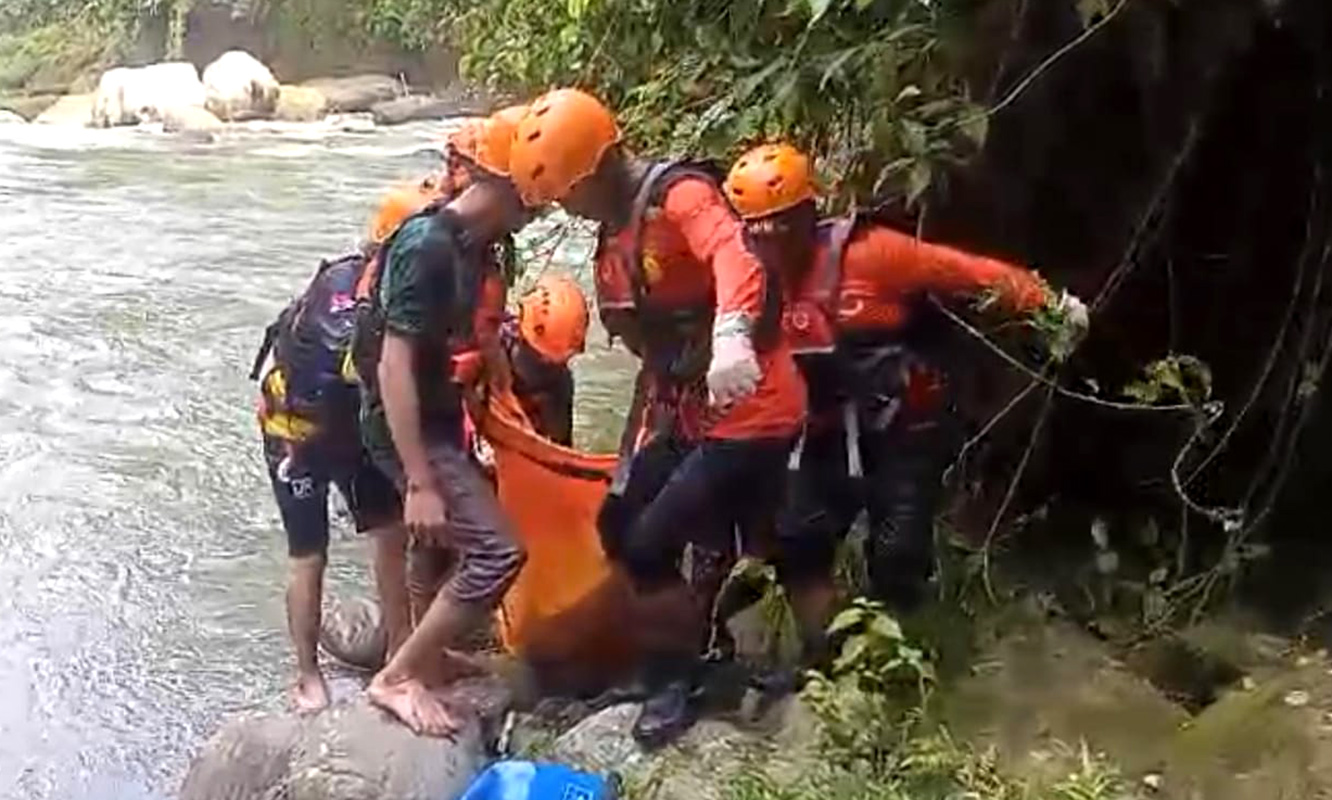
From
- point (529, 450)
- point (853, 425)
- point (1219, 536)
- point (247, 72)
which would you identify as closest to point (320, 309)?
point (529, 450)

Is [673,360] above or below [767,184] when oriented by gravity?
below

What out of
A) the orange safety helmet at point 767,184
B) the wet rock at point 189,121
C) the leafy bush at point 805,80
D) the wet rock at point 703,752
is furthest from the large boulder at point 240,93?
the wet rock at point 703,752

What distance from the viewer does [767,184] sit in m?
4.70

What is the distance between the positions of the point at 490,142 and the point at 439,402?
596mm

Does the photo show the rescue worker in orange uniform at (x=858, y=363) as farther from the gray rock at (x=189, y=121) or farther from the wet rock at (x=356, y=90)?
the wet rock at (x=356, y=90)

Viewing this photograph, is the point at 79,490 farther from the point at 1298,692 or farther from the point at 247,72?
the point at 247,72

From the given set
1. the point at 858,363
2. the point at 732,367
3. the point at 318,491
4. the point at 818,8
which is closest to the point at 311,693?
the point at 318,491

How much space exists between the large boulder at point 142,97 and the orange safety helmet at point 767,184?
23633 millimetres

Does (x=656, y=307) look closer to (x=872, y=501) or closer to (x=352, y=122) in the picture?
(x=872, y=501)

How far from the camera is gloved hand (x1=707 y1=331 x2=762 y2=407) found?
4.15 metres

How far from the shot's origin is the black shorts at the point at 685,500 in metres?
4.77

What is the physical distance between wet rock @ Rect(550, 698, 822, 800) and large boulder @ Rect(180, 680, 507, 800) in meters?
0.25

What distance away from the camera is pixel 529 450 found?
516cm

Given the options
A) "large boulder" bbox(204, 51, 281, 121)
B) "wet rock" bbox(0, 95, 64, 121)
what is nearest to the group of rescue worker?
"large boulder" bbox(204, 51, 281, 121)
